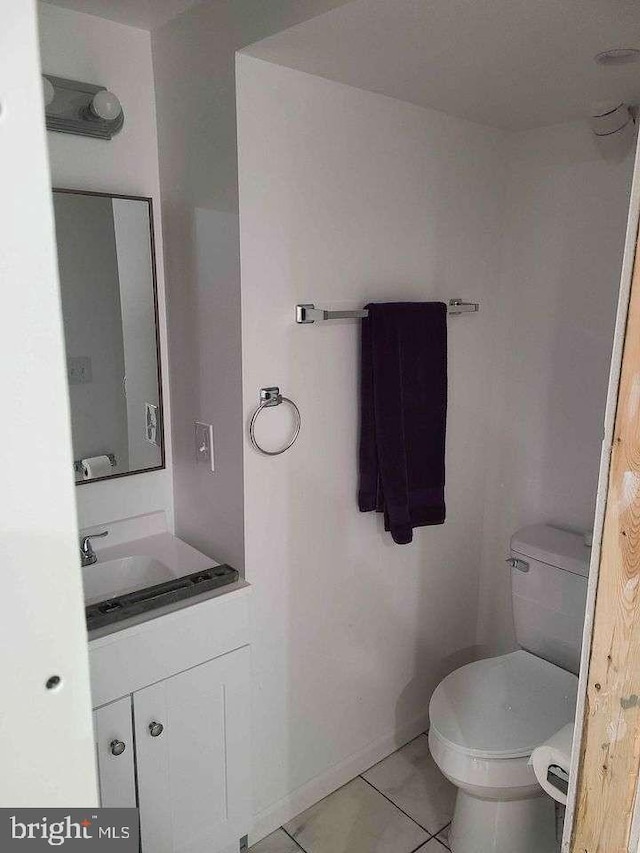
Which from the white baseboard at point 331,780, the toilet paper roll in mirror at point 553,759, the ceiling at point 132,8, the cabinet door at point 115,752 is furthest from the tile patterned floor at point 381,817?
the ceiling at point 132,8

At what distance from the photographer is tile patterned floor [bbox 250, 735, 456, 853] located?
2.00 meters

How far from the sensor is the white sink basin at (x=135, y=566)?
6.06 feet

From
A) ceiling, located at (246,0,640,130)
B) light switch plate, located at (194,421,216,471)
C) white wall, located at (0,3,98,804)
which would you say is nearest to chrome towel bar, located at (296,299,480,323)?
light switch plate, located at (194,421,216,471)

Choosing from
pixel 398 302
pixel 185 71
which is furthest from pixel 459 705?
pixel 185 71

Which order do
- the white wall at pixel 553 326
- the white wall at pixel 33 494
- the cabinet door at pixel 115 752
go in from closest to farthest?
the white wall at pixel 33 494
the cabinet door at pixel 115 752
the white wall at pixel 553 326

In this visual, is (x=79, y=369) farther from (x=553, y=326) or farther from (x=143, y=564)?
(x=553, y=326)

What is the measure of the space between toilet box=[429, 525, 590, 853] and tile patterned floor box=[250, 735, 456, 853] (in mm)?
114

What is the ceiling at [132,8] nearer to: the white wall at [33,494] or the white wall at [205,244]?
the white wall at [205,244]

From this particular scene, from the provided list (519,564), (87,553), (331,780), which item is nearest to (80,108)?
(87,553)

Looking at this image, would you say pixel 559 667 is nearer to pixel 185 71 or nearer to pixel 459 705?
pixel 459 705

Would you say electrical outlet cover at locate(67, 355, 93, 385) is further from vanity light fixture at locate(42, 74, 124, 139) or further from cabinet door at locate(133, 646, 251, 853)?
cabinet door at locate(133, 646, 251, 853)

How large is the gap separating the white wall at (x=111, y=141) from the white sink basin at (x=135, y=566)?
0.37 ft

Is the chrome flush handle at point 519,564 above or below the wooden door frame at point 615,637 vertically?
below

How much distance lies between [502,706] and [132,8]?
2157 millimetres
